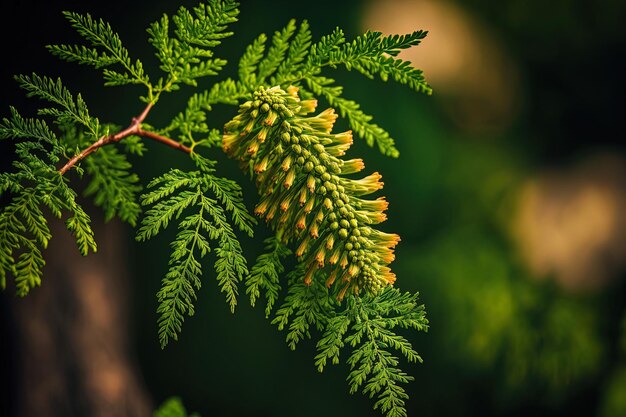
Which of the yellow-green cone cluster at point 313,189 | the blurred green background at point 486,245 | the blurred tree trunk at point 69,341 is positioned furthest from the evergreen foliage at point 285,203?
the blurred green background at point 486,245

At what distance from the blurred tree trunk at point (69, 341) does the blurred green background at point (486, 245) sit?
0.17 metres

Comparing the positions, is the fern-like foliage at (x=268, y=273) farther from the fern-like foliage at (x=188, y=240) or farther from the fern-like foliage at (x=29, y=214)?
the fern-like foliage at (x=29, y=214)

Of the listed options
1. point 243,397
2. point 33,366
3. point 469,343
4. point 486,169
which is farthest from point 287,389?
point 486,169

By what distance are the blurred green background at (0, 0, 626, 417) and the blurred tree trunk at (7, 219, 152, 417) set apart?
0.55 ft

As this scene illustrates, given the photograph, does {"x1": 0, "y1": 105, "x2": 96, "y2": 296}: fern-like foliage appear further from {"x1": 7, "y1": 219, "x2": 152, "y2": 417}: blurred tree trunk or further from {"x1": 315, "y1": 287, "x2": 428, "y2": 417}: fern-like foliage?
{"x1": 7, "y1": 219, "x2": 152, "y2": 417}: blurred tree trunk

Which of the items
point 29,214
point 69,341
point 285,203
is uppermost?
point 285,203

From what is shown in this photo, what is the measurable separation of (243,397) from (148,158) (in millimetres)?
667

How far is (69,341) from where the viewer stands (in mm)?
1214

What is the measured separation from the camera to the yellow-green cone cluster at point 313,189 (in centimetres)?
42

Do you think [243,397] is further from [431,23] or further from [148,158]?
[431,23]

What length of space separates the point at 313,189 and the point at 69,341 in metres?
0.99

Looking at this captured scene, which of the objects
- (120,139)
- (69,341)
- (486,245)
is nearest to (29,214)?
(120,139)

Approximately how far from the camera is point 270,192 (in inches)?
17.2

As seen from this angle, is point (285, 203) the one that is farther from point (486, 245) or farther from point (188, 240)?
point (486, 245)
